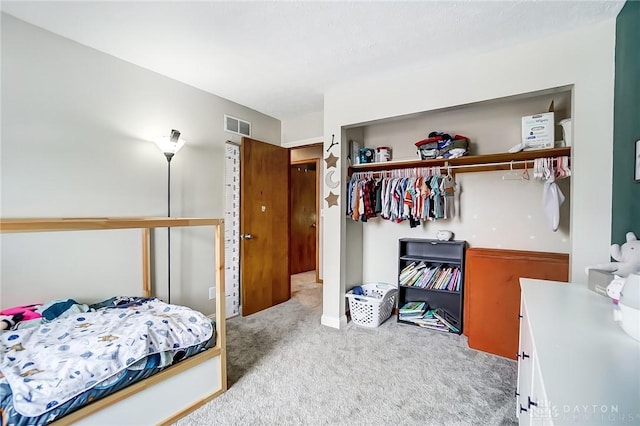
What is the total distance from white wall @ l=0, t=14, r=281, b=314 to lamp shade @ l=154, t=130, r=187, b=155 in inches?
5.1

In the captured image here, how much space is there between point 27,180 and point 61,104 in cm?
59

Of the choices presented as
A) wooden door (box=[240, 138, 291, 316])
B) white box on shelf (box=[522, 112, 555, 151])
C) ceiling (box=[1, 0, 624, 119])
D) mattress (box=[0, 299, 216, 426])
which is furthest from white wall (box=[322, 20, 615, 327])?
mattress (box=[0, 299, 216, 426])

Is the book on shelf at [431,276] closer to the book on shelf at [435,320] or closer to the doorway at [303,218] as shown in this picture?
the book on shelf at [435,320]

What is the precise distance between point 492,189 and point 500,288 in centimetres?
96

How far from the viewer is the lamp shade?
2.42 metres

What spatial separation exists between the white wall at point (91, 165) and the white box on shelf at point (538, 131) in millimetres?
2942

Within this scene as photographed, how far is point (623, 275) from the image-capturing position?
120 cm

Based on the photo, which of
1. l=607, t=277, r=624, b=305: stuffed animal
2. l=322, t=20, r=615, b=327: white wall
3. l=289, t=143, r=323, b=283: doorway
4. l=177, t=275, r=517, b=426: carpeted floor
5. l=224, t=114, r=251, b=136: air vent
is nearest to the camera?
l=607, t=277, r=624, b=305: stuffed animal

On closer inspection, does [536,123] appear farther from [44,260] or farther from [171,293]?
[44,260]

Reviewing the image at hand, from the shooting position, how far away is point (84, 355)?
4.33ft

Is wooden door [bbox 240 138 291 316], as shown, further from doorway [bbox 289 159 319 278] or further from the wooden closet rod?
doorway [bbox 289 159 319 278]

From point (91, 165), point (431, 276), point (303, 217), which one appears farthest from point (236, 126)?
point (431, 276)

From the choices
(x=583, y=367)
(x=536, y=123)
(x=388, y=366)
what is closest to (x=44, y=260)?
(x=388, y=366)

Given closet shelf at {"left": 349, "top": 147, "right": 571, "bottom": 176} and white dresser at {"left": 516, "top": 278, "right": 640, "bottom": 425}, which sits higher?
closet shelf at {"left": 349, "top": 147, "right": 571, "bottom": 176}
